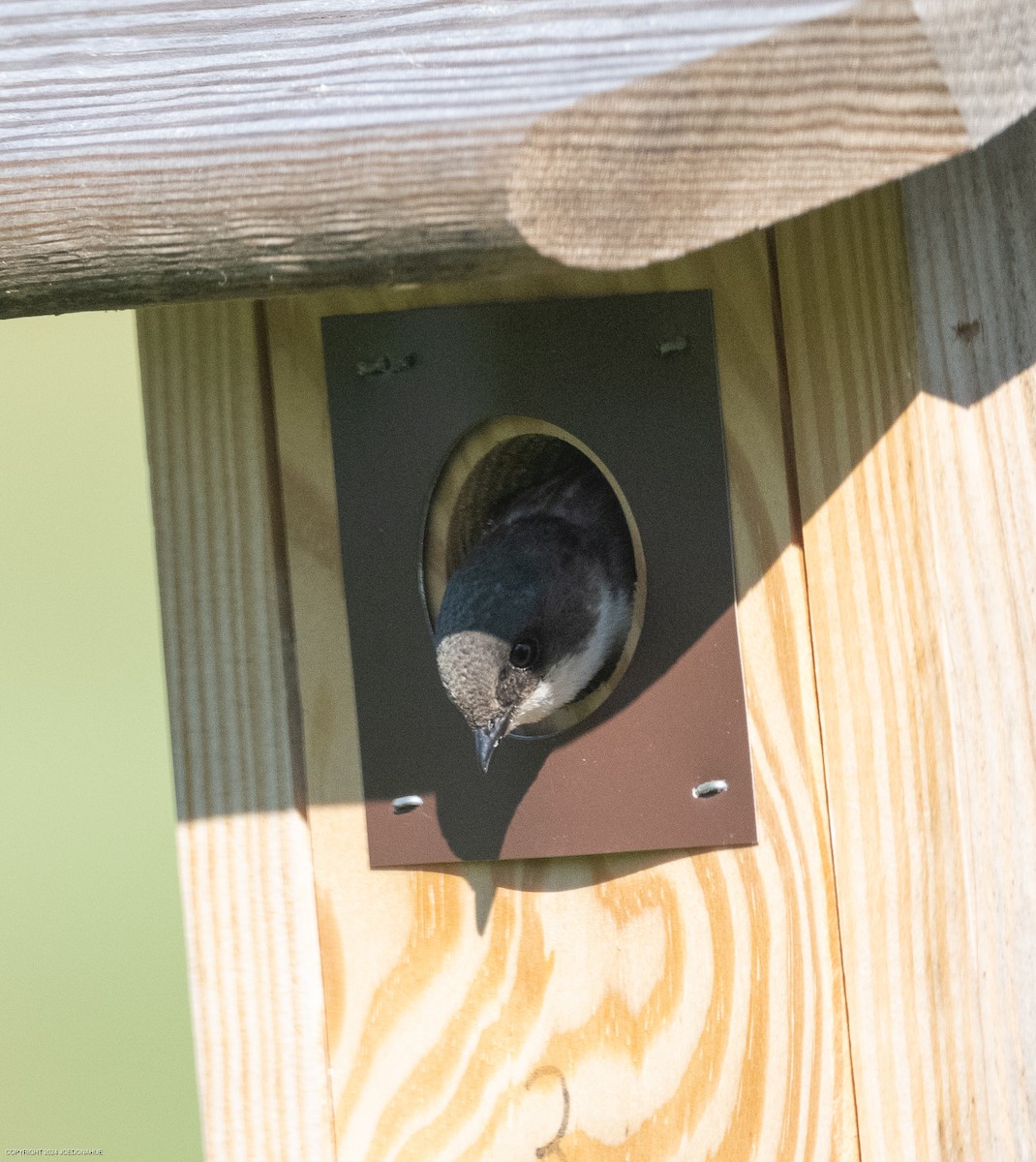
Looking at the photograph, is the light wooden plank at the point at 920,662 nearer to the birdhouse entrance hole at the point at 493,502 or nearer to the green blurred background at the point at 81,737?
the birdhouse entrance hole at the point at 493,502

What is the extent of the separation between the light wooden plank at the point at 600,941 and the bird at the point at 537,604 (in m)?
0.16

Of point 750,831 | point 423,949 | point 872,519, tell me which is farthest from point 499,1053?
point 872,519

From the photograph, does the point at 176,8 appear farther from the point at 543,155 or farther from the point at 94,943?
the point at 94,943

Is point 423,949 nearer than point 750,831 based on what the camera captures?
No

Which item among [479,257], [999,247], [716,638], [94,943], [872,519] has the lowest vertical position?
[94,943]

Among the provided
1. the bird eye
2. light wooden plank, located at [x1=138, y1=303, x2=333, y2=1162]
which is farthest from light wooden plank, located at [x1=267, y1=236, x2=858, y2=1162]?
the bird eye

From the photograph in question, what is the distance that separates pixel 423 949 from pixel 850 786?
576mm

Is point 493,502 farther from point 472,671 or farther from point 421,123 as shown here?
point 421,123

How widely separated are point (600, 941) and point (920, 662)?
52 centimetres

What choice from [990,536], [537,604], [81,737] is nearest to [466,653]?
[537,604]

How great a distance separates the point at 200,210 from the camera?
1201mm

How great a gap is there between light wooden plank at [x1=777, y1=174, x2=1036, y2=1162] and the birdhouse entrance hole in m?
0.26

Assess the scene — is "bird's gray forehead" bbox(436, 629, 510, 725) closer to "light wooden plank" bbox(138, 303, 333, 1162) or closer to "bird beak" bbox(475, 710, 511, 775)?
"bird beak" bbox(475, 710, 511, 775)

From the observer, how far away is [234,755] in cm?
192
